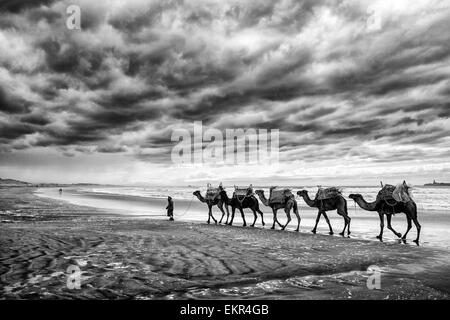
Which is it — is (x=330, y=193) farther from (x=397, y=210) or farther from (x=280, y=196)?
(x=397, y=210)

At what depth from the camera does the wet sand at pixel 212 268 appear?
6281 mm

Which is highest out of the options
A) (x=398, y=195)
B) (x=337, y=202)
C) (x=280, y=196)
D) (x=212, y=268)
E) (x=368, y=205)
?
(x=398, y=195)

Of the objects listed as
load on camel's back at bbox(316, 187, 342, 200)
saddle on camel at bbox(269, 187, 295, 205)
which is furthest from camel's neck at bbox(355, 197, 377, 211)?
saddle on camel at bbox(269, 187, 295, 205)

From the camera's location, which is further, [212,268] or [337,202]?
[337,202]

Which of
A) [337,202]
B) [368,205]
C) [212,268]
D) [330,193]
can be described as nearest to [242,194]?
[330,193]

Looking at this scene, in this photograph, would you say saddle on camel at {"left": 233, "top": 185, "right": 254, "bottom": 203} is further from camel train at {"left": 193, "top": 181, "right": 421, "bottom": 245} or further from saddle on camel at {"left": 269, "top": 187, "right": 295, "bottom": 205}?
saddle on camel at {"left": 269, "top": 187, "right": 295, "bottom": 205}

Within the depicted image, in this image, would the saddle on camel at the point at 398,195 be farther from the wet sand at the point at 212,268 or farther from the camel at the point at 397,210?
the wet sand at the point at 212,268

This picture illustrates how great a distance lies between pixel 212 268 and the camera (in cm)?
820

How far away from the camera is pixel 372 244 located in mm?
12586

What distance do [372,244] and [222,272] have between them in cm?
726

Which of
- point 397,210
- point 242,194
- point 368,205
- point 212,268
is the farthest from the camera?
point 242,194

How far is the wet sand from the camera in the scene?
20.6 feet
